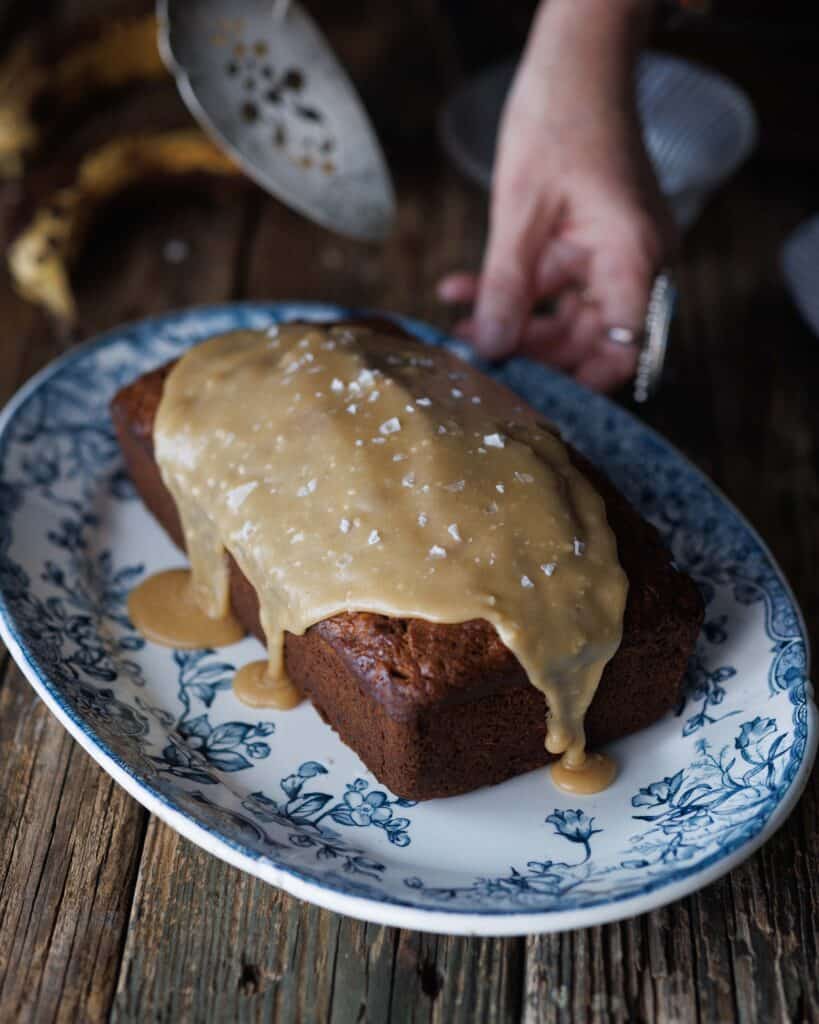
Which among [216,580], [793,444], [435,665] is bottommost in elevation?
[793,444]

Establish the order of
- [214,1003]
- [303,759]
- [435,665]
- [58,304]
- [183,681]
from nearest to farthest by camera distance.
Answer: [214,1003] → [435,665] → [303,759] → [183,681] → [58,304]

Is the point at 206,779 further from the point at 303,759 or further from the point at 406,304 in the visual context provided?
the point at 406,304

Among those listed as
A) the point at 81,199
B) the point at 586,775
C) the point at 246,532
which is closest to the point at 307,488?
the point at 246,532

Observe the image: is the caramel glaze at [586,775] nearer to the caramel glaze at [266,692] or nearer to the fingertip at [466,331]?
the caramel glaze at [266,692]

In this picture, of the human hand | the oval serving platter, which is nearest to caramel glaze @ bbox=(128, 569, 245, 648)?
the oval serving platter

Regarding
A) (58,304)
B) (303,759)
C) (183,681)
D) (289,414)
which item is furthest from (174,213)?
(303,759)

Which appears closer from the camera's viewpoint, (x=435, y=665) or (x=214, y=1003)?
(x=214, y=1003)
